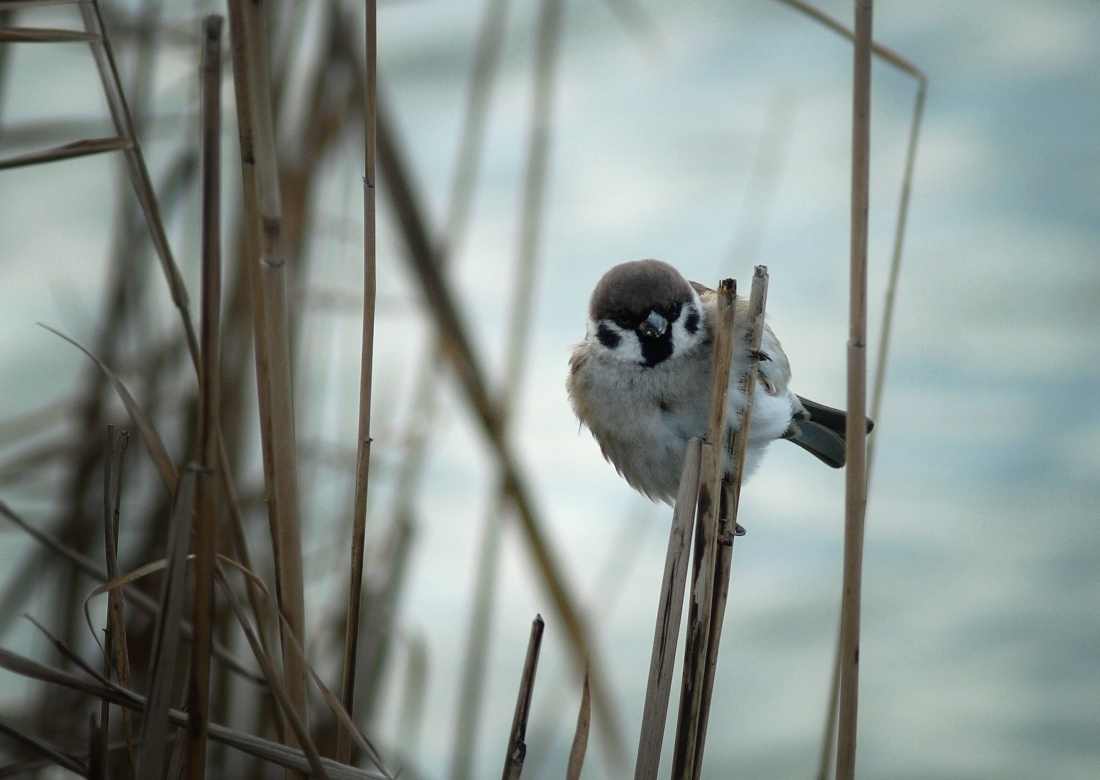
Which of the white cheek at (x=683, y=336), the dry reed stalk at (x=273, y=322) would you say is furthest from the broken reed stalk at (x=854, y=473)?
the white cheek at (x=683, y=336)

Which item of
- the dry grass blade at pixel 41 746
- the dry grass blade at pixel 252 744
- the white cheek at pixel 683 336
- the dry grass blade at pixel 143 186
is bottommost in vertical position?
the dry grass blade at pixel 41 746

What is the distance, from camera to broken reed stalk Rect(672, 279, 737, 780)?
4.43 feet

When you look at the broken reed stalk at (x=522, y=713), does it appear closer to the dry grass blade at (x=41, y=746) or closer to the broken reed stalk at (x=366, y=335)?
the broken reed stalk at (x=366, y=335)

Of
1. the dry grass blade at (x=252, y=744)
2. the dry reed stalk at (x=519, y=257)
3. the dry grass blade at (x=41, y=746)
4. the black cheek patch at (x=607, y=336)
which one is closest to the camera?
the dry grass blade at (x=41, y=746)

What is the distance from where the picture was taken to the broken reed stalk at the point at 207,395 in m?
0.96

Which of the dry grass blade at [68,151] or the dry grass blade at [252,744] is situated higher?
the dry grass blade at [68,151]

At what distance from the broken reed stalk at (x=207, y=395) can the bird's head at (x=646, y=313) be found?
48.9 inches

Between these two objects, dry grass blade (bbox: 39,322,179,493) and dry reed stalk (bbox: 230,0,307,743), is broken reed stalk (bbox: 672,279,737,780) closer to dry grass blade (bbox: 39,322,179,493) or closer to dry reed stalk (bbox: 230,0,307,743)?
A: dry reed stalk (bbox: 230,0,307,743)

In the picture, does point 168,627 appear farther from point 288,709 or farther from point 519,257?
point 519,257

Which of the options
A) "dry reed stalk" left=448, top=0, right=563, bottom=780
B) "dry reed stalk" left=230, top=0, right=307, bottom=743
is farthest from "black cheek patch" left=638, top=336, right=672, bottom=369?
"dry reed stalk" left=230, top=0, right=307, bottom=743

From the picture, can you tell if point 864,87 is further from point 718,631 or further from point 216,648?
point 216,648

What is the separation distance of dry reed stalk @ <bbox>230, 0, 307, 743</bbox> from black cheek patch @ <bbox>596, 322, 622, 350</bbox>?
47.0 inches

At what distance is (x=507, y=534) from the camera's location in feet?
7.38

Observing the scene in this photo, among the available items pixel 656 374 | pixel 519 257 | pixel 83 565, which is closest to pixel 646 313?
pixel 656 374
